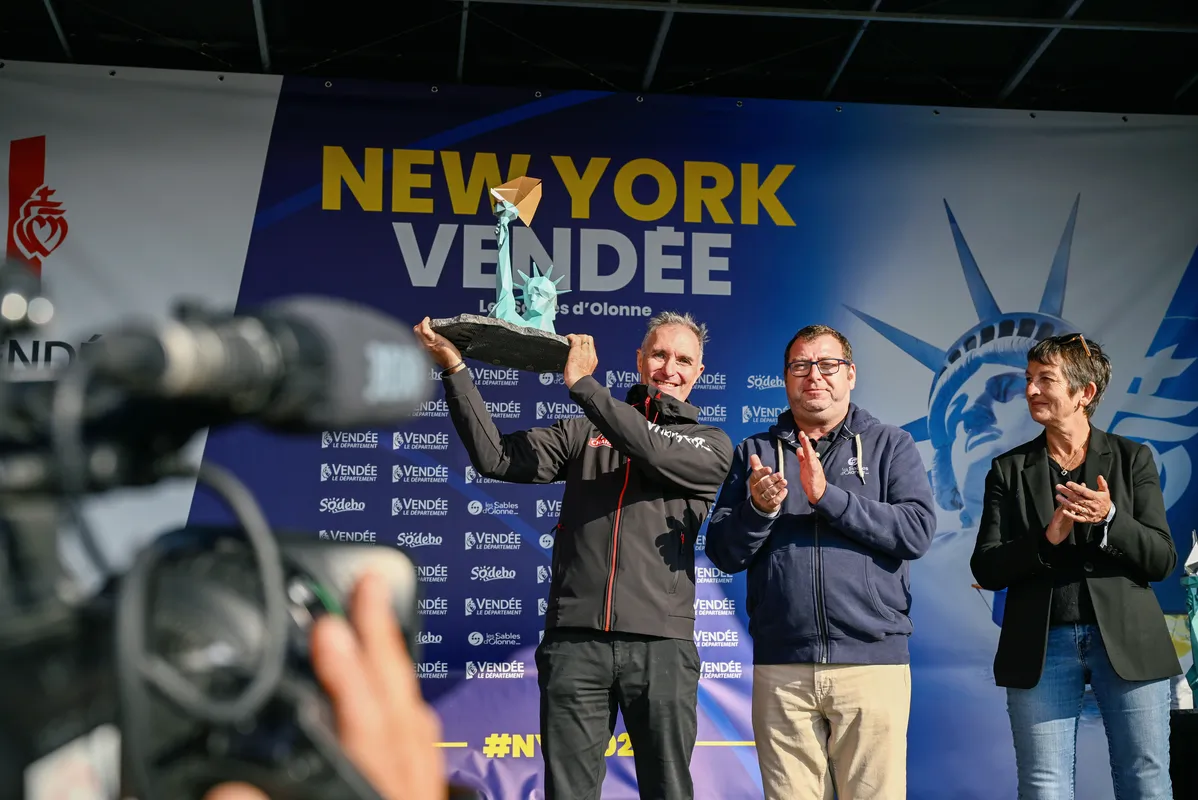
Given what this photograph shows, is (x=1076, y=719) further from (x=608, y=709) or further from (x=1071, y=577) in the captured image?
(x=608, y=709)

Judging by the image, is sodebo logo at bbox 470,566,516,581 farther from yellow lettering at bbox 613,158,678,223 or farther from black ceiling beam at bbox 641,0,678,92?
black ceiling beam at bbox 641,0,678,92

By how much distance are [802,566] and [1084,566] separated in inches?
25.4

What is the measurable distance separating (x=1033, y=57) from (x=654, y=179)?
1423 mm

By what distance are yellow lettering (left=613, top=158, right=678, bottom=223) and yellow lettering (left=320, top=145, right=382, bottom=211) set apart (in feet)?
2.83

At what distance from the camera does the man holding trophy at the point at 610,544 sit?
2.45 meters

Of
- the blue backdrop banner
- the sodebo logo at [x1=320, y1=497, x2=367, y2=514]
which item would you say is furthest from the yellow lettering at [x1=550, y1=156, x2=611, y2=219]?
the sodebo logo at [x1=320, y1=497, x2=367, y2=514]

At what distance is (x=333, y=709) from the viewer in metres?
0.58

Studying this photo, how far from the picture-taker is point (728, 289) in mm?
4102

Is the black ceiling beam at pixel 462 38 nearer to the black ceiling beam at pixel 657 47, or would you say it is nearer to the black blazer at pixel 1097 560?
the black ceiling beam at pixel 657 47

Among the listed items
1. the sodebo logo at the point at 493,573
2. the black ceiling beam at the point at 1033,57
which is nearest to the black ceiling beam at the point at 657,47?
the black ceiling beam at the point at 1033,57

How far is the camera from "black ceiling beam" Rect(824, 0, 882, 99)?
3.84 m

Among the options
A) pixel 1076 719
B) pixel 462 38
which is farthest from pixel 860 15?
pixel 1076 719

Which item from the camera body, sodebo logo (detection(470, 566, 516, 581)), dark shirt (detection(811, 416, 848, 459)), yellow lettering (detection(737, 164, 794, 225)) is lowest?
sodebo logo (detection(470, 566, 516, 581))

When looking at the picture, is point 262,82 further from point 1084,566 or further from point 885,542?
point 1084,566
